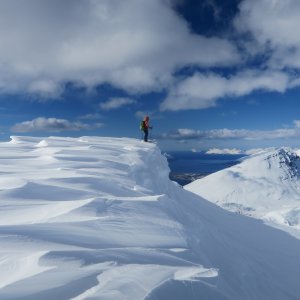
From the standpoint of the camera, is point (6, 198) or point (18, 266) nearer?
point (18, 266)

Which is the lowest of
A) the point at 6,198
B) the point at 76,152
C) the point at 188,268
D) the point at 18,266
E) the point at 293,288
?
the point at 293,288

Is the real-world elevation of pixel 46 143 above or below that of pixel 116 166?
above

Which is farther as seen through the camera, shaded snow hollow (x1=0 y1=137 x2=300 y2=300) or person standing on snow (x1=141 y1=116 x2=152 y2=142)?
person standing on snow (x1=141 y1=116 x2=152 y2=142)

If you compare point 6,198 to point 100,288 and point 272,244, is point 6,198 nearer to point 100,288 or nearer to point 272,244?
point 100,288

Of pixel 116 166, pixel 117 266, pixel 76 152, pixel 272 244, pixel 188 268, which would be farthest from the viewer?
pixel 272 244

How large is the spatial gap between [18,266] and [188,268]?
244 centimetres

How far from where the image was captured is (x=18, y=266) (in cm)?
422

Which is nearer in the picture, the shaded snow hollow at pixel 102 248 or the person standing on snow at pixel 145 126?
the shaded snow hollow at pixel 102 248

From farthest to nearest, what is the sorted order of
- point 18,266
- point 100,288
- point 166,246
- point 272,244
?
1. point 272,244
2. point 166,246
3. point 18,266
4. point 100,288

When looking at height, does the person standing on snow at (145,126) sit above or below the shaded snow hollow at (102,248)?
above

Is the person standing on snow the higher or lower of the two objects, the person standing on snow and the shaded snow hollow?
the higher

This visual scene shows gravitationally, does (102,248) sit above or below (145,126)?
below

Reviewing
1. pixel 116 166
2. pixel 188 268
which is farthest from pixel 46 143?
pixel 188 268

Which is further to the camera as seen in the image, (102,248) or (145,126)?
(145,126)
